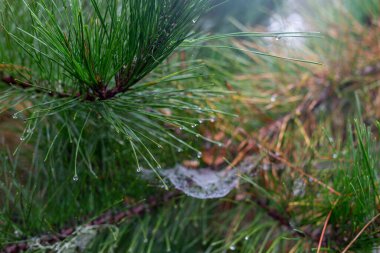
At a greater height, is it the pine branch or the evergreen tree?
the evergreen tree

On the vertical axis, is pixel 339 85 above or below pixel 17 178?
above

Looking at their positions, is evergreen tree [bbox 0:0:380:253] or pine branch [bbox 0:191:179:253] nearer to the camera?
evergreen tree [bbox 0:0:380:253]

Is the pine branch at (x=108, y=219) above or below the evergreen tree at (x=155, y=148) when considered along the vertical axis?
below

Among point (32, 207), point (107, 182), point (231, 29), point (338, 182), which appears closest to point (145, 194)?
point (107, 182)

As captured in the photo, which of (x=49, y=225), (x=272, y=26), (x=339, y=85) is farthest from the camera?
(x=272, y=26)

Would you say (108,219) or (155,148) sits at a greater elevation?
(155,148)

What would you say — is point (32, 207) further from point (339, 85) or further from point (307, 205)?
point (339, 85)

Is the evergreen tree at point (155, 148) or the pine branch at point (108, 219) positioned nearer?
the evergreen tree at point (155, 148)

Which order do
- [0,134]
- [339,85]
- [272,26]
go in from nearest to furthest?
1. [0,134]
2. [339,85]
3. [272,26]
